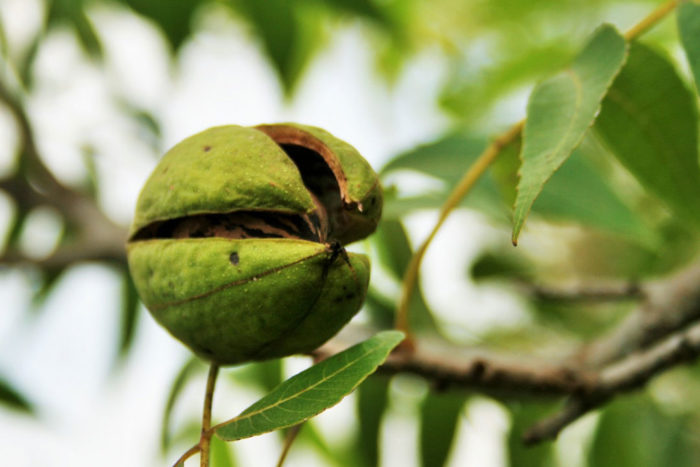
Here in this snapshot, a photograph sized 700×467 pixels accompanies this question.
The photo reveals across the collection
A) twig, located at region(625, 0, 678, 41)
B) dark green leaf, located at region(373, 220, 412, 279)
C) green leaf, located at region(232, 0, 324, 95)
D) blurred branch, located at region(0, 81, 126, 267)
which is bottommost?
blurred branch, located at region(0, 81, 126, 267)

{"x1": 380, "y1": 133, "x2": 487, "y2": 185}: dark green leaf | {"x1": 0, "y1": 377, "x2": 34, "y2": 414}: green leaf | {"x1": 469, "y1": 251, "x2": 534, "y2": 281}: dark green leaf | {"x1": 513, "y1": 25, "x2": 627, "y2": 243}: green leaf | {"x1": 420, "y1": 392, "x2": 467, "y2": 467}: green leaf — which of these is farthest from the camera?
{"x1": 469, "y1": 251, "x2": 534, "y2": 281}: dark green leaf

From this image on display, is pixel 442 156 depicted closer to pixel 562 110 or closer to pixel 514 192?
pixel 514 192

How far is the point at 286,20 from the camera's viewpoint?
2223 mm

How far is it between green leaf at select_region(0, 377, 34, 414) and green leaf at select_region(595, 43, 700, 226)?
1.89 metres

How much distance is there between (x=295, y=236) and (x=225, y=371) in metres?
1.51

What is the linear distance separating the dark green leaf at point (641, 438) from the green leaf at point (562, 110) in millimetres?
1362

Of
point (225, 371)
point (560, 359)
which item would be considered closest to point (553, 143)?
point (560, 359)

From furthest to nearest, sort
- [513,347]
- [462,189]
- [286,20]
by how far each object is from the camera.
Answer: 1. [513,347]
2. [286,20]
3. [462,189]

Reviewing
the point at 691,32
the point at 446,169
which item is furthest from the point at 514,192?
the point at 691,32

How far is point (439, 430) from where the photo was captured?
80.0 inches

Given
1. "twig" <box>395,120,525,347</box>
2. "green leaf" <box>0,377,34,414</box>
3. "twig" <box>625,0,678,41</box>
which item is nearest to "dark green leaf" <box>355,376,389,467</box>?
"twig" <box>395,120,525,347</box>

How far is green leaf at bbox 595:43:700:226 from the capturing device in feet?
4.46

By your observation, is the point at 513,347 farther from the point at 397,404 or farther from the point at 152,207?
the point at 152,207

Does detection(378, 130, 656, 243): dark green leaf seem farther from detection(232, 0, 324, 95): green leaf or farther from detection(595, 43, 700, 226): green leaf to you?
detection(232, 0, 324, 95): green leaf
